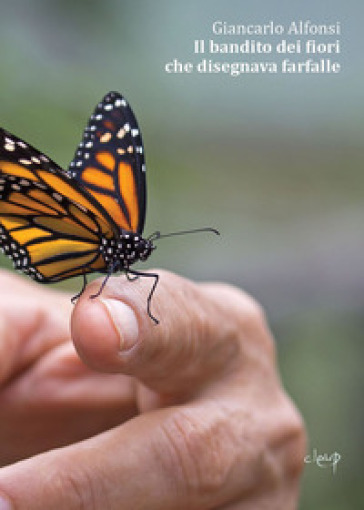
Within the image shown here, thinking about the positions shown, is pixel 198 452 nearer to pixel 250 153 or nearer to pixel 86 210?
pixel 86 210

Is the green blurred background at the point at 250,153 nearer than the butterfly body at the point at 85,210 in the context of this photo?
No

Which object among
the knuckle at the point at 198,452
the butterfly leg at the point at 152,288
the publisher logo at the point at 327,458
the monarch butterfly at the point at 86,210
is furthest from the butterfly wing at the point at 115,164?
the publisher logo at the point at 327,458

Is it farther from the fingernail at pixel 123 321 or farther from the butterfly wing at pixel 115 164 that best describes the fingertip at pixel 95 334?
the butterfly wing at pixel 115 164

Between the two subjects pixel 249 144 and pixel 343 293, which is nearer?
pixel 343 293

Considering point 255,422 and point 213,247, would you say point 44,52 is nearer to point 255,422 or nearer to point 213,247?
point 213,247

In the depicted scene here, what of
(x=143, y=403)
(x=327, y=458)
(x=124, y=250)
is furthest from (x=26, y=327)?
(x=327, y=458)

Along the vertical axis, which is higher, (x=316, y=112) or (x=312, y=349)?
(x=316, y=112)

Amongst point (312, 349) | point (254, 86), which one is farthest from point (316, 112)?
point (312, 349)
